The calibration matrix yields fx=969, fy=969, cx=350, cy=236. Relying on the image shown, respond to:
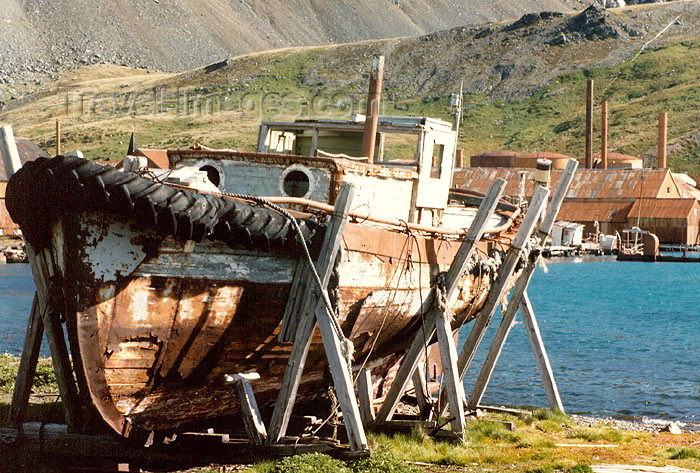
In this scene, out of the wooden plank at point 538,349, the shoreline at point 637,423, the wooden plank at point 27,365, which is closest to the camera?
the wooden plank at point 27,365

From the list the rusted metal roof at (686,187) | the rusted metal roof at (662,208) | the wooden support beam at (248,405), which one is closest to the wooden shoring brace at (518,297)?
the wooden support beam at (248,405)

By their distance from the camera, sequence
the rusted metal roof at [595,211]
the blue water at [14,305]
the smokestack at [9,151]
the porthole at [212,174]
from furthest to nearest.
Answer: the rusted metal roof at [595,211] → the blue water at [14,305] → the porthole at [212,174] → the smokestack at [9,151]

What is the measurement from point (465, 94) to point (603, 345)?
457ft

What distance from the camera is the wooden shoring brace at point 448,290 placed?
42.9 ft

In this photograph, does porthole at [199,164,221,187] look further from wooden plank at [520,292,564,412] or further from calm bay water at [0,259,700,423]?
calm bay water at [0,259,700,423]

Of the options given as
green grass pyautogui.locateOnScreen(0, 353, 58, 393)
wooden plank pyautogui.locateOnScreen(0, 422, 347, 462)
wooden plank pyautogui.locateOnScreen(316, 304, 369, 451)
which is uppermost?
wooden plank pyautogui.locateOnScreen(316, 304, 369, 451)

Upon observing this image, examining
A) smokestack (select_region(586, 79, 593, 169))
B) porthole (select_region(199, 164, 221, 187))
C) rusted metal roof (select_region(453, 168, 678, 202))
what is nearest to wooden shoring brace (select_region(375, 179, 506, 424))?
porthole (select_region(199, 164, 221, 187))

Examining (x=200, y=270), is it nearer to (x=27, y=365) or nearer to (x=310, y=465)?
(x=310, y=465)

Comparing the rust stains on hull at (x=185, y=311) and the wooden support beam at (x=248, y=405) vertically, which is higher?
the rust stains on hull at (x=185, y=311)

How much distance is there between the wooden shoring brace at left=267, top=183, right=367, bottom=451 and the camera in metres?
11.1

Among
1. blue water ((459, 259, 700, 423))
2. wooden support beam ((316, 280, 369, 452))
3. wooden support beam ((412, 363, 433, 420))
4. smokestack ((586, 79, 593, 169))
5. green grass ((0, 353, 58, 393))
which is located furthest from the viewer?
smokestack ((586, 79, 593, 169))

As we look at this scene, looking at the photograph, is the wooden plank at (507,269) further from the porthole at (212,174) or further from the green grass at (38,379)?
the green grass at (38,379)

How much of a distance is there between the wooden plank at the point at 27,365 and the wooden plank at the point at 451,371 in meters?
5.22

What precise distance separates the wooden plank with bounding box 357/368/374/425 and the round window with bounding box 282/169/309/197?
2786 mm
